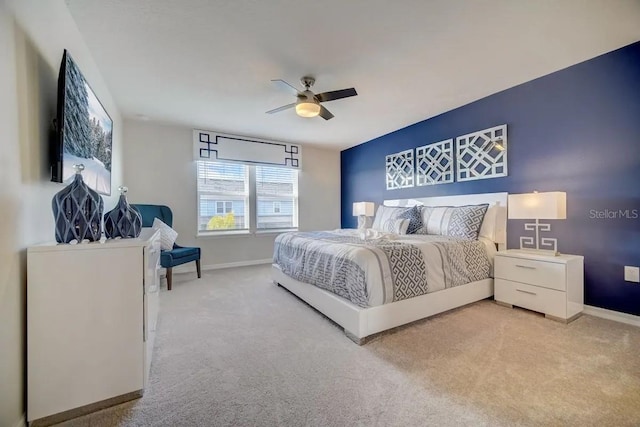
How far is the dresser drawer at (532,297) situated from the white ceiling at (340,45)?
219cm

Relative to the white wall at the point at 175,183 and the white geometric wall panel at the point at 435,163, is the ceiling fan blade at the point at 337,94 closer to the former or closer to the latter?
the white geometric wall panel at the point at 435,163

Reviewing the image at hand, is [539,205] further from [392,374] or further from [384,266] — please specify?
[392,374]

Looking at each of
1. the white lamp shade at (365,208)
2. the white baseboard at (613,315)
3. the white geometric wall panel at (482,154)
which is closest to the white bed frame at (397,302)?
the white geometric wall panel at (482,154)

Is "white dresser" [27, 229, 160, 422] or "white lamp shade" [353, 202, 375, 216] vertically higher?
"white lamp shade" [353, 202, 375, 216]

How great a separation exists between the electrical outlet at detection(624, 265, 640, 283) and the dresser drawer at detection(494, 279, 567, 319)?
62cm

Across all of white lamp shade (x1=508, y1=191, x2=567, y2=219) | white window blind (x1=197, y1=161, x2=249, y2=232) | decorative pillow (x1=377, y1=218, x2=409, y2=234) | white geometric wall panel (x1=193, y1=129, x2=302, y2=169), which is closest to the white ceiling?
white geometric wall panel (x1=193, y1=129, x2=302, y2=169)

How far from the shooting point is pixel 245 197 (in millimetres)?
5012

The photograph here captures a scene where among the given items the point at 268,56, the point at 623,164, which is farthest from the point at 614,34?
the point at 268,56

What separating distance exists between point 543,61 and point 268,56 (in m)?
2.65

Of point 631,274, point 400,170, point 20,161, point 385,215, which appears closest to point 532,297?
point 631,274

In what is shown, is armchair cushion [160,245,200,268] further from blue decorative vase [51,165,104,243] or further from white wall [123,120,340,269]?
blue decorative vase [51,165,104,243]

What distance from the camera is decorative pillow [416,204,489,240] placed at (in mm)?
3041

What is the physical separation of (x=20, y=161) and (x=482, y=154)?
4173 millimetres

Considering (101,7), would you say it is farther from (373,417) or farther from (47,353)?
(373,417)
